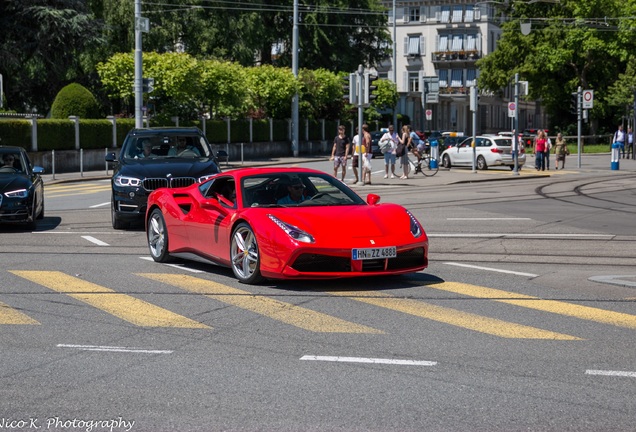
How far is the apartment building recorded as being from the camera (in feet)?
353

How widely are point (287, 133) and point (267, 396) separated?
196 ft

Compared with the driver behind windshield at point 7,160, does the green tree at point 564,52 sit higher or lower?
higher

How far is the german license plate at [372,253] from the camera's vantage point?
36.2 feet

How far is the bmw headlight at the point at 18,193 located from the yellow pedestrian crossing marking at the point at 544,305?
8907 millimetres

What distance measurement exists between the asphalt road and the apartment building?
94.0 metres

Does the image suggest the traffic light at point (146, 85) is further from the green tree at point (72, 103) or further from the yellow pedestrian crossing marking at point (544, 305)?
the yellow pedestrian crossing marking at point (544, 305)

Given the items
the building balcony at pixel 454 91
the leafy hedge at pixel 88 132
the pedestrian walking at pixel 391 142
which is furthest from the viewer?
the building balcony at pixel 454 91

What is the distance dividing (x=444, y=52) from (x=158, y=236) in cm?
9705

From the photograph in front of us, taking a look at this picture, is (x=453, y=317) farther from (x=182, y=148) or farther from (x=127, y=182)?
(x=182, y=148)

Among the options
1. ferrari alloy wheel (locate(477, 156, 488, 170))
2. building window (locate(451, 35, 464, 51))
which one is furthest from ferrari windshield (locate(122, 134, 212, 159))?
building window (locate(451, 35, 464, 51))

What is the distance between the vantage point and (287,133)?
6594cm

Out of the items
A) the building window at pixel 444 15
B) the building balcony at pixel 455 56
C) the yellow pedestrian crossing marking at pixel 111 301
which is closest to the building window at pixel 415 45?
the building balcony at pixel 455 56

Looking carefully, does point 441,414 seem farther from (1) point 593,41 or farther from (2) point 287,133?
(1) point 593,41

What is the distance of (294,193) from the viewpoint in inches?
484
